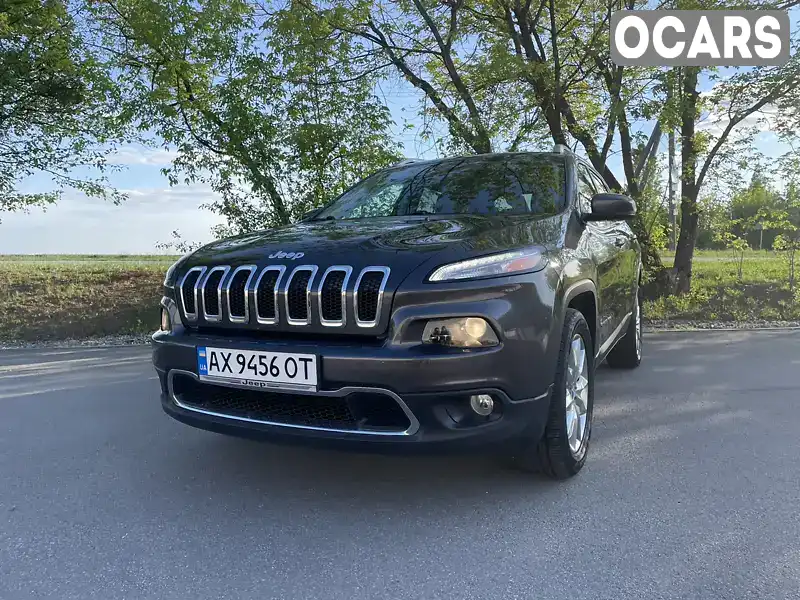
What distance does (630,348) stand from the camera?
18.0 feet

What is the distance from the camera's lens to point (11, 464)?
3338mm

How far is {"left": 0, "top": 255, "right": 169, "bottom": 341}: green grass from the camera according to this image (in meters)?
8.68

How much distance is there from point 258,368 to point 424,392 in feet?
2.29

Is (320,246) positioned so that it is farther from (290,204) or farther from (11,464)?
(290,204)

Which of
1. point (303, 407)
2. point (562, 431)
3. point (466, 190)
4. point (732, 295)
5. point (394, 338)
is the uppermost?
point (466, 190)

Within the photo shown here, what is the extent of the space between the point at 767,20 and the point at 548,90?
11.6 feet

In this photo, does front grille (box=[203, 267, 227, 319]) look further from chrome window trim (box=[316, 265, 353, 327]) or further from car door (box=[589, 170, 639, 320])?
car door (box=[589, 170, 639, 320])

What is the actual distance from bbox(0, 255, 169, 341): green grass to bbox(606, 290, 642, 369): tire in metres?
6.02

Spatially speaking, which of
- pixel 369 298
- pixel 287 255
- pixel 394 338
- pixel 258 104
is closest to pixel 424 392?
pixel 394 338

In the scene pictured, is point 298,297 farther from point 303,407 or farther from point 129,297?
point 129,297

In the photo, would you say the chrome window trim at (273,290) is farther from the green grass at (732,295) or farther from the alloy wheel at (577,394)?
the green grass at (732,295)

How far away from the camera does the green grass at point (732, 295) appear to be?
29.6 feet

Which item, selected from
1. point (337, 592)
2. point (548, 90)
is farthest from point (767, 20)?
point (337, 592)

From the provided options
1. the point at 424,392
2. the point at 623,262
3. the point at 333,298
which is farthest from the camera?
the point at 623,262
